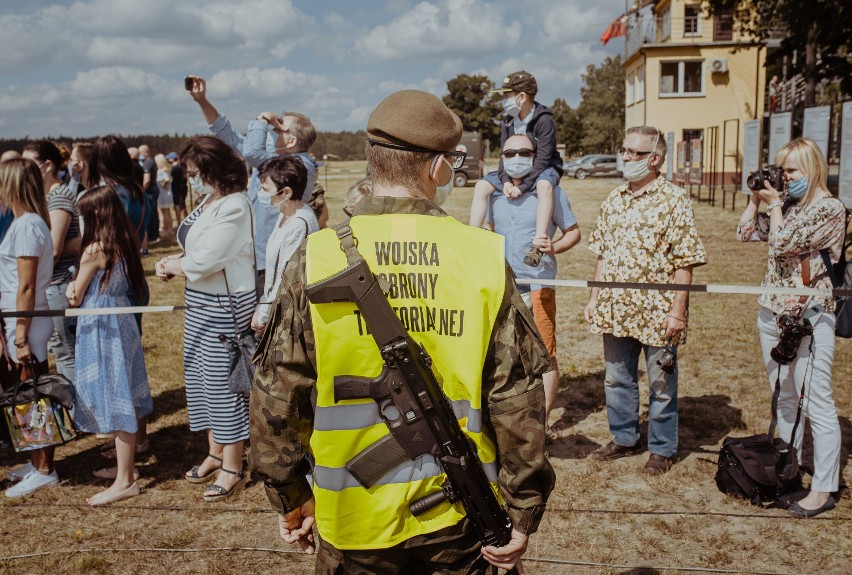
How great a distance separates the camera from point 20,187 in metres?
4.56

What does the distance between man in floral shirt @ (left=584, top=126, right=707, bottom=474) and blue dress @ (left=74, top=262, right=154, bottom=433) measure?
2.93 meters

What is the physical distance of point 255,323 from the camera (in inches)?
173

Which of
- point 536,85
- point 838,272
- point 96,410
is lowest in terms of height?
point 96,410

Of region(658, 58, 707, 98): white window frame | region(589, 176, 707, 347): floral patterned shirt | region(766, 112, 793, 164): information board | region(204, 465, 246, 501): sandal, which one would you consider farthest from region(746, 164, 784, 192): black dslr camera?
region(658, 58, 707, 98): white window frame

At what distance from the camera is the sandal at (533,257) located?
4824 mm

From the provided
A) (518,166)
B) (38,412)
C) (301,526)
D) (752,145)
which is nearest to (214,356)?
(38,412)

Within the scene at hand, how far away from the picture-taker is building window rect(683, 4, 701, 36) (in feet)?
118

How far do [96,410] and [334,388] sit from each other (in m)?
3.17

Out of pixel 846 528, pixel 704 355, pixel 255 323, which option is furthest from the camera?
pixel 704 355

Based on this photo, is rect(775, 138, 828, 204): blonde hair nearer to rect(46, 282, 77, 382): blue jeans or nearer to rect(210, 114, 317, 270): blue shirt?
rect(210, 114, 317, 270): blue shirt

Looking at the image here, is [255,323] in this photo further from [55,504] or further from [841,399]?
[841,399]

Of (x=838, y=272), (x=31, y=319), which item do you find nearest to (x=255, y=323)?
(x=31, y=319)

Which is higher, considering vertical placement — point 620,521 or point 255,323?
point 255,323

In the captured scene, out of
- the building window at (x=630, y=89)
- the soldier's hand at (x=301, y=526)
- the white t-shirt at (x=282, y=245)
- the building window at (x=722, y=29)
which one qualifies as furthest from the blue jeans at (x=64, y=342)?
the building window at (x=630, y=89)
